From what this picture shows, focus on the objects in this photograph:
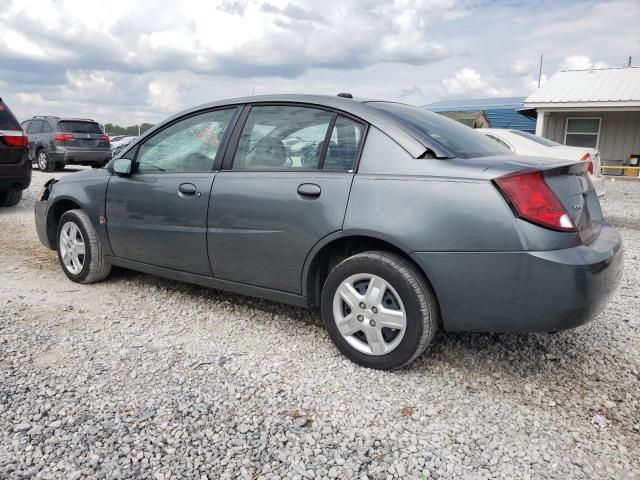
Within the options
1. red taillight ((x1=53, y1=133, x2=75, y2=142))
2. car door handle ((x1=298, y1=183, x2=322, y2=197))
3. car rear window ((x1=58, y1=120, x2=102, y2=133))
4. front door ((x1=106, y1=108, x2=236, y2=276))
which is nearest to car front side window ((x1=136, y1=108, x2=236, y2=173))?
front door ((x1=106, y1=108, x2=236, y2=276))

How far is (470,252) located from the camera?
102 inches

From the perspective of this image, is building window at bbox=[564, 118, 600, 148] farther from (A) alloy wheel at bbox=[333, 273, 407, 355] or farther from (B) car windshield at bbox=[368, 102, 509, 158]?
(A) alloy wheel at bbox=[333, 273, 407, 355]

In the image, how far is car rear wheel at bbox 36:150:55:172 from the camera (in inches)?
605

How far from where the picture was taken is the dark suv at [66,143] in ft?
50.0

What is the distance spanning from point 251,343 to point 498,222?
1707mm

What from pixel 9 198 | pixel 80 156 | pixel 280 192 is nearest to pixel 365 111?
pixel 280 192

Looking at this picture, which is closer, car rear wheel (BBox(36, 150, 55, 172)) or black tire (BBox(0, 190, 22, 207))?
Answer: black tire (BBox(0, 190, 22, 207))

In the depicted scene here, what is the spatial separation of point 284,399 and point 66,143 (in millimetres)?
14914

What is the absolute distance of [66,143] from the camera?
601 inches

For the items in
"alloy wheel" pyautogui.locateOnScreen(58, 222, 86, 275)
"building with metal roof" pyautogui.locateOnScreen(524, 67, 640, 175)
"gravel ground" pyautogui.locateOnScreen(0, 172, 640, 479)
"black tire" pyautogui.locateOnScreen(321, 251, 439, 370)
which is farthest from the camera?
"building with metal roof" pyautogui.locateOnScreen(524, 67, 640, 175)

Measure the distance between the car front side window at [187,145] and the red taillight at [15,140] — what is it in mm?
4880

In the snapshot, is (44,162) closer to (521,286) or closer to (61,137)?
(61,137)

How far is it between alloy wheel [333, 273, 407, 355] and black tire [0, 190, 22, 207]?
7.43 meters

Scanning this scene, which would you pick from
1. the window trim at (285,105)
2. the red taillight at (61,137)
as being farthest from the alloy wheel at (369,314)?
the red taillight at (61,137)
